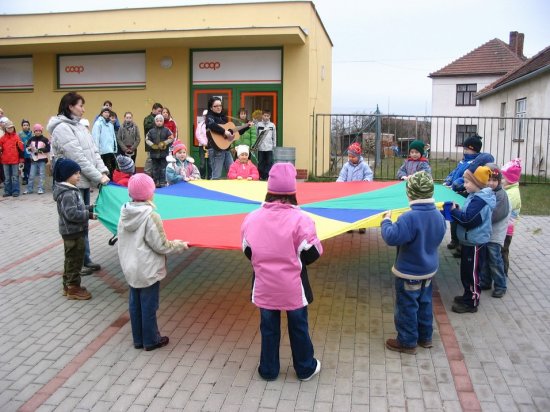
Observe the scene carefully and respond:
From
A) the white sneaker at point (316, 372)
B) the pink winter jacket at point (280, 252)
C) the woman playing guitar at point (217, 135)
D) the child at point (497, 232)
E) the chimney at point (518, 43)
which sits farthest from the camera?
the chimney at point (518, 43)

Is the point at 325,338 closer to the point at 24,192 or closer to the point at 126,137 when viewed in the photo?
the point at 126,137

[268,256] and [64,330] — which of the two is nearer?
[268,256]

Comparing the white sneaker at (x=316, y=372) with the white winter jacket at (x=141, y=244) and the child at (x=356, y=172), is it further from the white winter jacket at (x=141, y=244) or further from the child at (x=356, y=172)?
the child at (x=356, y=172)

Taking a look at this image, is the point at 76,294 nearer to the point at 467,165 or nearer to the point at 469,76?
the point at 467,165

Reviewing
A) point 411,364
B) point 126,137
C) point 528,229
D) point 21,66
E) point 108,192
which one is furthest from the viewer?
point 21,66

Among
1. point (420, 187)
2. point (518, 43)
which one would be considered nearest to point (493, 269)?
point (420, 187)

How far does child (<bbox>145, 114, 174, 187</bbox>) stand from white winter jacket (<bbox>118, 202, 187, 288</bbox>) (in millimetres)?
7049

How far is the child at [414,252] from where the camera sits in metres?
4.22

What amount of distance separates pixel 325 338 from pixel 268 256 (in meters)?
1.33

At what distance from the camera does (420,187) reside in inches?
166

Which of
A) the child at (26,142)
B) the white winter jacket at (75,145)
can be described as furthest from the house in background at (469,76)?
the white winter jacket at (75,145)

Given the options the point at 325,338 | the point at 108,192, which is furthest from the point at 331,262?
the point at 108,192

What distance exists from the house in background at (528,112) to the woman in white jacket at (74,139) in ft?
36.2

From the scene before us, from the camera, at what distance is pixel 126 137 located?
12.4 m
